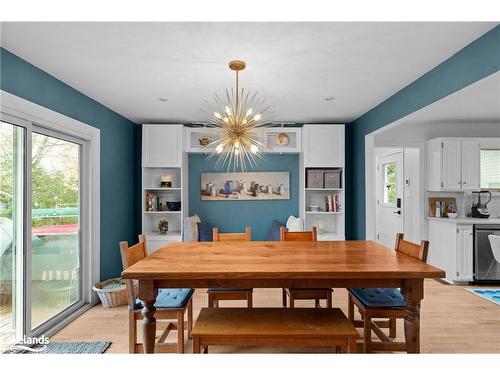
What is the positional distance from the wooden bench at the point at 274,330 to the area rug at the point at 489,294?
272 cm

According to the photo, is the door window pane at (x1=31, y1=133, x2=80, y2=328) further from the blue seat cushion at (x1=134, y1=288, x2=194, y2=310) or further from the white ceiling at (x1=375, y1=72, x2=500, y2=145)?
the white ceiling at (x1=375, y1=72, x2=500, y2=145)

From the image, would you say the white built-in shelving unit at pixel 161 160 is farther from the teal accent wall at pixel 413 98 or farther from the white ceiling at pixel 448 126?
the white ceiling at pixel 448 126

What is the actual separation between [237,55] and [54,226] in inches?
94.0

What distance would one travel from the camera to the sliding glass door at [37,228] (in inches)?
92.7

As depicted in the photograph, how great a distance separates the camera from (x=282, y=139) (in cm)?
455

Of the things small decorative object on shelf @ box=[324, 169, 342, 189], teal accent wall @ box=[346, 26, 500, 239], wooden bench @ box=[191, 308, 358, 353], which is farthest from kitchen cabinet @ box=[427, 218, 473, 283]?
wooden bench @ box=[191, 308, 358, 353]

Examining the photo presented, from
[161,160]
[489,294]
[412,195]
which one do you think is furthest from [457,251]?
[161,160]

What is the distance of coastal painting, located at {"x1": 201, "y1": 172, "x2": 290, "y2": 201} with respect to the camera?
4848 mm

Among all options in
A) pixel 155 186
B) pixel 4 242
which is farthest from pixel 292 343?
pixel 155 186

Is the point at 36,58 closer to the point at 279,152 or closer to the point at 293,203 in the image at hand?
the point at 279,152

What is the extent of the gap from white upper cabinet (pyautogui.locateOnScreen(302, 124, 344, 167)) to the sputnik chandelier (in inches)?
28.3

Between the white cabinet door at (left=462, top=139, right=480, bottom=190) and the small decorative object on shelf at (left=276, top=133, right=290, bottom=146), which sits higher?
the small decorative object on shelf at (left=276, top=133, right=290, bottom=146)

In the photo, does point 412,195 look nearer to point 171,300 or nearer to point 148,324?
point 171,300

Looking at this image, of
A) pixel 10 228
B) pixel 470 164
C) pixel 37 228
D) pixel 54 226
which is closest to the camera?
pixel 10 228
